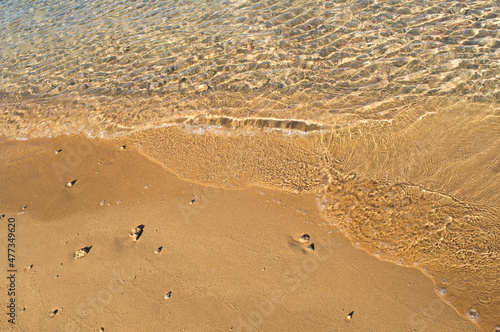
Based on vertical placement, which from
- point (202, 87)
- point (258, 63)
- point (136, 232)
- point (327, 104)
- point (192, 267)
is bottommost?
point (192, 267)

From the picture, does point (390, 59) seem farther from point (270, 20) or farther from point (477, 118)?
point (270, 20)

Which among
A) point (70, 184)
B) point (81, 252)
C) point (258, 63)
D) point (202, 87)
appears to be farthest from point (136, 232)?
point (258, 63)

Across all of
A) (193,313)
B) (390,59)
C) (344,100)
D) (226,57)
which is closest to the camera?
(193,313)

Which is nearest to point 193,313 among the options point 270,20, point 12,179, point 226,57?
point 12,179

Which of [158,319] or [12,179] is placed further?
[12,179]

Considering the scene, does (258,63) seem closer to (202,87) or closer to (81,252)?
(202,87)

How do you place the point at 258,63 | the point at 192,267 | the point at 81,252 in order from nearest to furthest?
1. the point at 192,267
2. the point at 81,252
3. the point at 258,63

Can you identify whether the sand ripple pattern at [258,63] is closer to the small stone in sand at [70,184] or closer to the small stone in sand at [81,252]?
the small stone in sand at [70,184]

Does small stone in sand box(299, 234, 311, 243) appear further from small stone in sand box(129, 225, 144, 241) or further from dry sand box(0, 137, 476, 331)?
small stone in sand box(129, 225, 144, 241)
